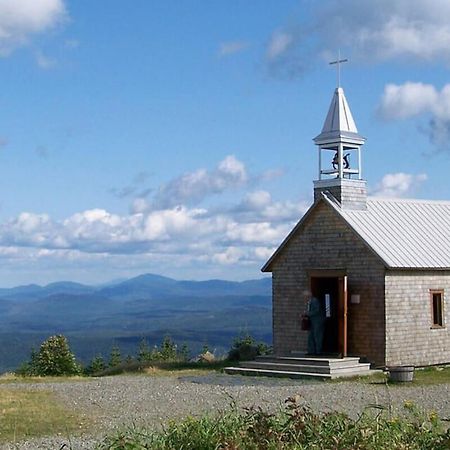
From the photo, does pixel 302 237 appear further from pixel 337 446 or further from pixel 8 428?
pixel 337 446

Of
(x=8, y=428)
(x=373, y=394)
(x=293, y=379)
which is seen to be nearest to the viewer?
(x=8, y=428)

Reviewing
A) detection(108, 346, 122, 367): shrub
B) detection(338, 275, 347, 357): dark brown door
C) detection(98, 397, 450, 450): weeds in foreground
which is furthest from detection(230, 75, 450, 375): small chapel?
detection(98, 397, 450, 450): weeds in foreground

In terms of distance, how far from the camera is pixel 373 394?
66.8 ft

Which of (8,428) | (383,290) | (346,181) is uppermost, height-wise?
(346,181)

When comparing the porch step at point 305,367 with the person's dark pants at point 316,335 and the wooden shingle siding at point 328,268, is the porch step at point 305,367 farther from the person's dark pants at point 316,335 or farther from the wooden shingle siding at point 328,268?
the wooden shingle siding at point 328,268

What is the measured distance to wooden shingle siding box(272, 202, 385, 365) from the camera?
25.9 metres

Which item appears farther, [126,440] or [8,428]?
[8,428]

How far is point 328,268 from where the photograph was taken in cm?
2697

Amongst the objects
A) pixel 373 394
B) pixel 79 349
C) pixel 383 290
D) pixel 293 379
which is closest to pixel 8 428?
pixel 373 394

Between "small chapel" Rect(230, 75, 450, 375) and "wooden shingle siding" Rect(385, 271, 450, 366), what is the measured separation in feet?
0.09

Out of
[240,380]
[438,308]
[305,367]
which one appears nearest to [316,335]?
[305,367]

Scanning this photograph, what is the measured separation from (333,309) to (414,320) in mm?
2343

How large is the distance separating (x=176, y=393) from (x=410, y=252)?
8.98 meters

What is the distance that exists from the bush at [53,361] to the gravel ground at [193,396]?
8.15 m
